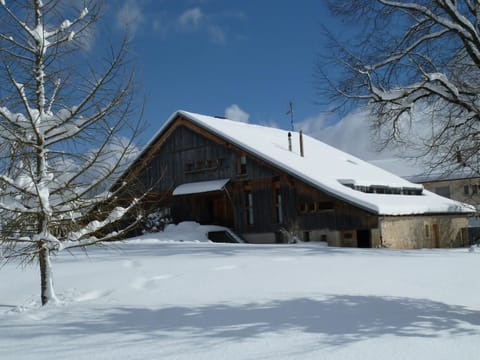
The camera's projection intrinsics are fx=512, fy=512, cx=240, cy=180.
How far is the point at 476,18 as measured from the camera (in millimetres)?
9633

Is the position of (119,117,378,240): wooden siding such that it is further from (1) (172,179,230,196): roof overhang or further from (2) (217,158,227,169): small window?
(1) (172,179,230,196): roof overhang

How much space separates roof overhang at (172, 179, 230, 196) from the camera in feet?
89.1

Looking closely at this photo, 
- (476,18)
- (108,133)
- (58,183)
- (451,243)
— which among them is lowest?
(451,243)

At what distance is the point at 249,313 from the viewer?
7.01 m

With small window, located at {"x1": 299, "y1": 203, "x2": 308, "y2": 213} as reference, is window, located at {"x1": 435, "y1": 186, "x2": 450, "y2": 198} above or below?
above

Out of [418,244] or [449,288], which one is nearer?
[449,288]

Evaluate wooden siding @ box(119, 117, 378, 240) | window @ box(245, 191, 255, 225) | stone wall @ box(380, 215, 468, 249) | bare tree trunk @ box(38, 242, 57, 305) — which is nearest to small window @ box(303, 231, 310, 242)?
wooden siding @ box(119, 117, 378, 240)

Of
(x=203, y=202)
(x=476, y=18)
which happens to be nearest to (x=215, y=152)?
(x=203, y=202)

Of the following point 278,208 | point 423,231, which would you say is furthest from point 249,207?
point 423,231

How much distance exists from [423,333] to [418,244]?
70.0 ft

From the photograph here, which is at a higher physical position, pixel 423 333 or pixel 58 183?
pixel 58 183

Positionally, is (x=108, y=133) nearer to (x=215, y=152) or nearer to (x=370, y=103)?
(x=370, y=103)

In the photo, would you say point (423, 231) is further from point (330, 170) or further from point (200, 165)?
point (200, 165)

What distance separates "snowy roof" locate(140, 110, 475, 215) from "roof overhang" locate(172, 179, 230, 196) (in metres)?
2.40
